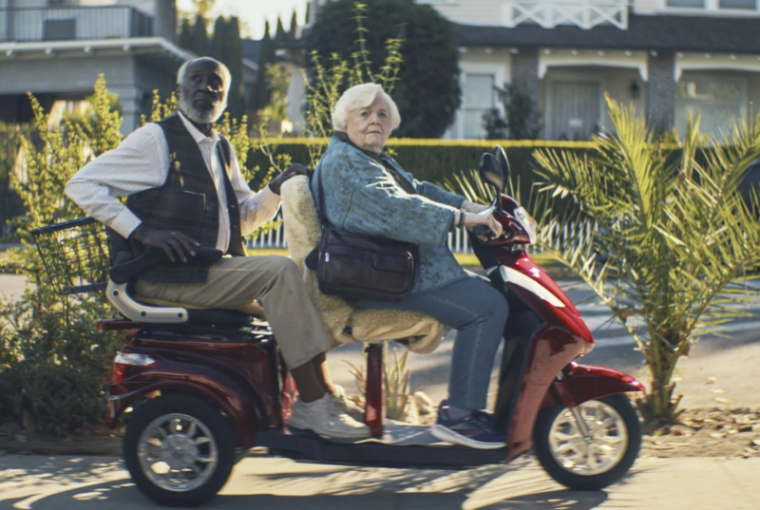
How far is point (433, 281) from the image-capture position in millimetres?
3811

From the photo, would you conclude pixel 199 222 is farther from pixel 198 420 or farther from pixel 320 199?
pixel 198 420

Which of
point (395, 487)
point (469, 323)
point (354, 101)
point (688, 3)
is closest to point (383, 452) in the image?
point (395, 487)

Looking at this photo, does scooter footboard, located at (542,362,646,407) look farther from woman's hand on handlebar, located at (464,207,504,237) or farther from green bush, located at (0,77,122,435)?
green bush, located at (0,77,122,435)

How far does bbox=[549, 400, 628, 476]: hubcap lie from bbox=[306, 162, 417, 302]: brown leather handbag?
91cm

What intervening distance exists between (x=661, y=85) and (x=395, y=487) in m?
20.8

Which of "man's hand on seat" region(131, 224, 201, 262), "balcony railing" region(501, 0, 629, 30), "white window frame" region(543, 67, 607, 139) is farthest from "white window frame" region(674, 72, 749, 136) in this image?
"man's hand on seat" region(131, 224, 201, 262)

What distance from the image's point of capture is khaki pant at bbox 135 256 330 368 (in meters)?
3.69

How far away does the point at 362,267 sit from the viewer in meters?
3.66

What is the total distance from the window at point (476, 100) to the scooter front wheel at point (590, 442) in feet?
62.4

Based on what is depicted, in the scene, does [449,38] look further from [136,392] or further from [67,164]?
[136,392]

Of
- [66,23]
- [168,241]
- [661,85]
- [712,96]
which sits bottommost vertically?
[168,241]

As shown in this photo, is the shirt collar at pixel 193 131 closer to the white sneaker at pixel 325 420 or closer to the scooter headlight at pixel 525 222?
the white sneaker at pixel 325 420

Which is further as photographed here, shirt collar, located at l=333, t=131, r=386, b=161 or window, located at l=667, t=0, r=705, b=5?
window, located at l=667, t=0, r=705, b=5

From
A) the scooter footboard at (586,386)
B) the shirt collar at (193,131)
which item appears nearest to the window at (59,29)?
the shirt collar at (193,131)
